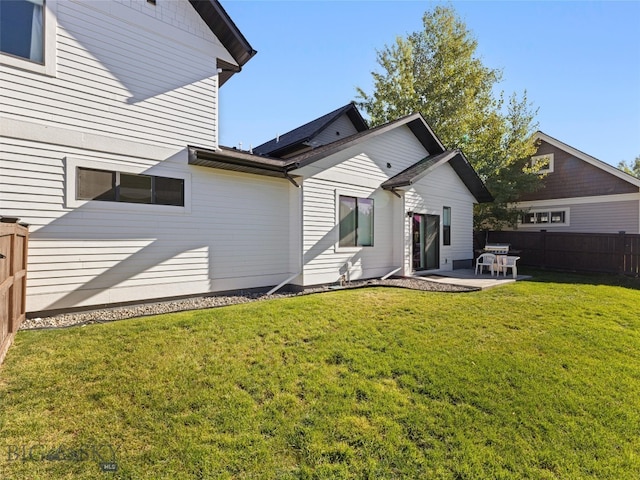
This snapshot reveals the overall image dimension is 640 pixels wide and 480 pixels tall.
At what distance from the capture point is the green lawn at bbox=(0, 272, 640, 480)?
2.51 meters

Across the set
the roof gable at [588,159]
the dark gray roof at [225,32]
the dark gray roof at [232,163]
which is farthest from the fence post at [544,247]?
the dark gray roof at [225,32]

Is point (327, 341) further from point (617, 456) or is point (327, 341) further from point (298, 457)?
point (617, 456)

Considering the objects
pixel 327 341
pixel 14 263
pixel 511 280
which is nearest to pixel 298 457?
pixel 327 341

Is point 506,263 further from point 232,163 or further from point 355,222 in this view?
point 232,163

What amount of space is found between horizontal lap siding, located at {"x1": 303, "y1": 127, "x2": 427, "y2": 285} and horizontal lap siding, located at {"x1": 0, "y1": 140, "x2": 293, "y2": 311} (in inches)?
32.7

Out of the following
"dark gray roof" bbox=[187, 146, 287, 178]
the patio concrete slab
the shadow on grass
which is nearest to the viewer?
"dark gray roof" bbox=[187, 146, 287, 178]

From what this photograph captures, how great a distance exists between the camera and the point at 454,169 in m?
12.7

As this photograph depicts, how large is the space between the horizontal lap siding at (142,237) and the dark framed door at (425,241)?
5117 millimetres

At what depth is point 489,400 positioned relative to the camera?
3.41 meters

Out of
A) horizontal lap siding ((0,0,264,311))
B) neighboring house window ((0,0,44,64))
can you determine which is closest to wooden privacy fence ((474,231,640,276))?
horizontal lap siding ((0,0,264,311))

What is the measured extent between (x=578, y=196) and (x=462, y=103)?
8251mm

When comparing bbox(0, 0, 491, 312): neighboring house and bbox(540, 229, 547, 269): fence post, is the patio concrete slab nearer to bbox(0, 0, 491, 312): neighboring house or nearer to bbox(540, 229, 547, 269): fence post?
bbox(0, 0, 491, 312): neighboring house

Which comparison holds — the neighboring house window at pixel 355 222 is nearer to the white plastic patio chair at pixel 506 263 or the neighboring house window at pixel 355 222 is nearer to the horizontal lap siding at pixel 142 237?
the horizontal lap siding at pixel 142 237

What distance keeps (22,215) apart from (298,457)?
20.4ft
